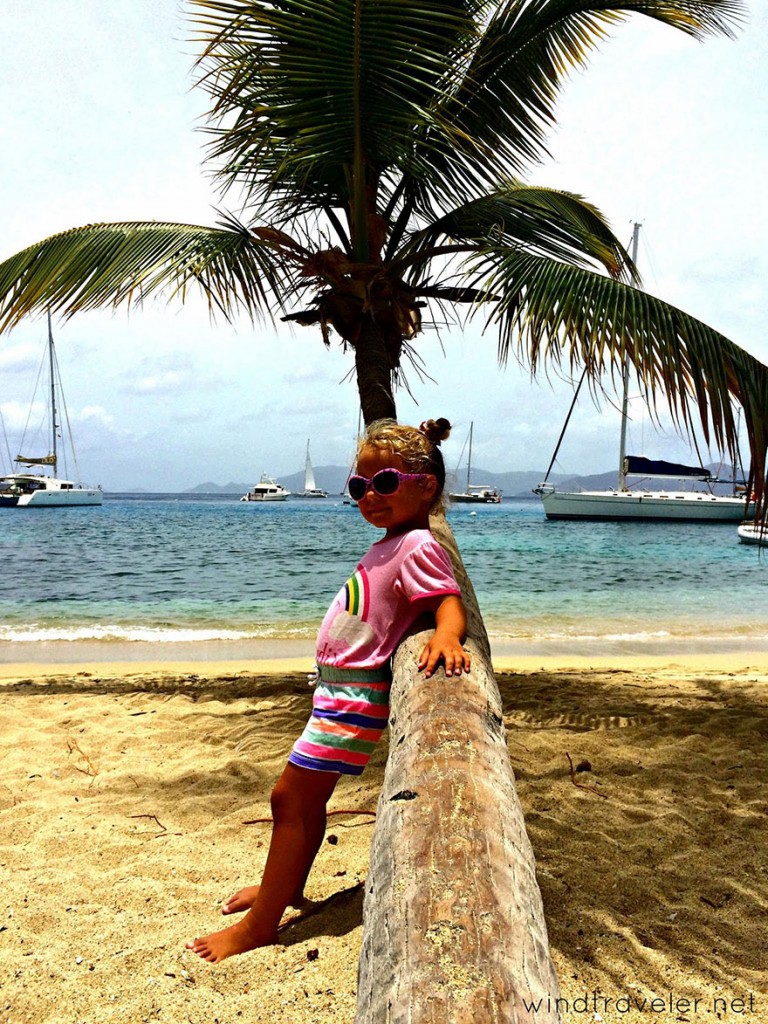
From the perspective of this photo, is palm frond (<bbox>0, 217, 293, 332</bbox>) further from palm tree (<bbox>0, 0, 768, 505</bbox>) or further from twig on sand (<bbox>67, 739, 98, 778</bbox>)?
twig on sand (<bbox>67, 739, 98, 778</bbox>)

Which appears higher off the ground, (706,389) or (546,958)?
(706,389)

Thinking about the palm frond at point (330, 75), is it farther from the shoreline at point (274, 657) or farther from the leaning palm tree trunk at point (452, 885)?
the shoreline at point (274, 657)

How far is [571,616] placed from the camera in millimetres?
11422

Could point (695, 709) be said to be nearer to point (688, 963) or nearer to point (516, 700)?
point (516, 700)

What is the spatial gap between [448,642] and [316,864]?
1.52m

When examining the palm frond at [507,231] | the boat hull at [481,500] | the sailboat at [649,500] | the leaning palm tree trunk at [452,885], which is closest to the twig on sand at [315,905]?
the leaning palm tree trunk at [452,885]

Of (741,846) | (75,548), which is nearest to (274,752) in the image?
(741,846)

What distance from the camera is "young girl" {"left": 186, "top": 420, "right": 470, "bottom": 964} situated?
200cm

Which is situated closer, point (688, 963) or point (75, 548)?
point (688, 963)

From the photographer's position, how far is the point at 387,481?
2.12 metres

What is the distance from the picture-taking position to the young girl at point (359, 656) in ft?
6.56

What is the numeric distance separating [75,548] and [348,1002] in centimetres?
2460

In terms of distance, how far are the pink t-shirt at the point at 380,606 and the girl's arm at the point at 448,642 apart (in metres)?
0.08

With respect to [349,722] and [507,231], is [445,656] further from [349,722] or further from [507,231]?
[507,231]
